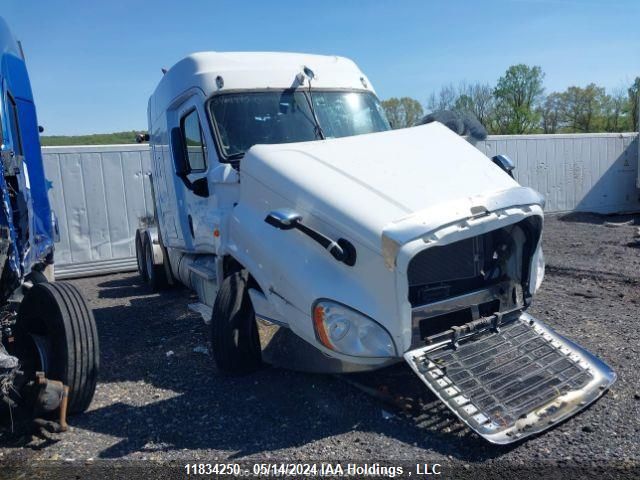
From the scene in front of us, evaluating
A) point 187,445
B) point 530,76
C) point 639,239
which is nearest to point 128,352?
point 187,445

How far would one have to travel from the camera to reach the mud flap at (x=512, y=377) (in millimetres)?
3389

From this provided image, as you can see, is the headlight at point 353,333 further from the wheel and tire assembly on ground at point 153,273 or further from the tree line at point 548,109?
the tree line at point 548,109

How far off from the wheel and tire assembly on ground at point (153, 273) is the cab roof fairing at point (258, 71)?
3.54m

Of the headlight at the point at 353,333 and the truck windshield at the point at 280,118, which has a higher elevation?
the truck windshield at the point at 280,118

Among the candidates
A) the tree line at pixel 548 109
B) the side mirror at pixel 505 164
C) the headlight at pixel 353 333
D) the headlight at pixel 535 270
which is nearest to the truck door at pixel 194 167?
the headlight at pixel 353 333

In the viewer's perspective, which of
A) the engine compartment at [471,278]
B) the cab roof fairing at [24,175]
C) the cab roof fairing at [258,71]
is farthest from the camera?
the cab roof fairing at [258,71]

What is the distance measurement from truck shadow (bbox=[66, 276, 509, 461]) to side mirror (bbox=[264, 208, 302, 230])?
135cm

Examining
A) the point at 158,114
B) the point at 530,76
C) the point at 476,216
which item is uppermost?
the point at 530,76

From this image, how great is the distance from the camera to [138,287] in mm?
9906

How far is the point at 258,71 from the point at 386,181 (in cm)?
228

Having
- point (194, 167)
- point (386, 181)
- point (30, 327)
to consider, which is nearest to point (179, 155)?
point (194, 167)

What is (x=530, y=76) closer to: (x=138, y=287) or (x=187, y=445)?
(x=138, y=287)

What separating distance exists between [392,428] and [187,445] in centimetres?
135

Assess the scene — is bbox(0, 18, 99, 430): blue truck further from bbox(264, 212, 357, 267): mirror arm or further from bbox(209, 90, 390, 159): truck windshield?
bbox(209, 90, 390, 159): truck windshield
